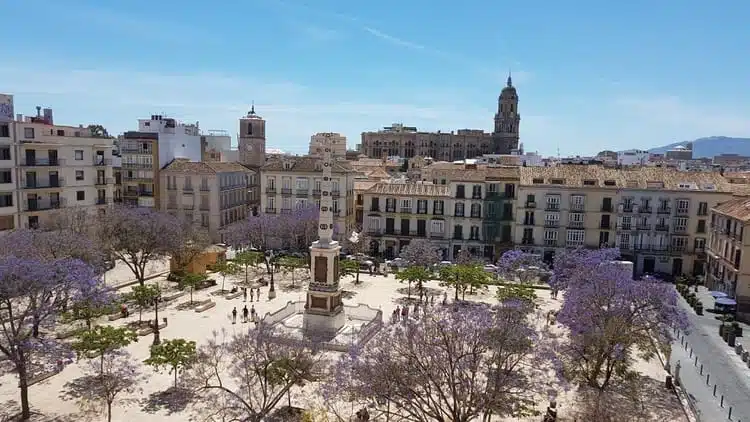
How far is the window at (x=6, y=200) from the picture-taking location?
1878 inches

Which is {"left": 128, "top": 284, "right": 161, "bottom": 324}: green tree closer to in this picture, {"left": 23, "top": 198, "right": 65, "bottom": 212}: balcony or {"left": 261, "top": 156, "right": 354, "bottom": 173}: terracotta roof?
{"left": 23, "top": 198, "right": 65, "bottom": 212}: balcony

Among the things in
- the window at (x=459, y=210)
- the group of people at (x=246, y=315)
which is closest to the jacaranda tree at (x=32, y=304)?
the group of people at (x=246, y=315)

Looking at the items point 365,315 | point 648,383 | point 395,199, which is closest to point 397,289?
point 365,315

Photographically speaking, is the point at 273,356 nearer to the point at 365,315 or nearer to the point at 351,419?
the point at 351,419

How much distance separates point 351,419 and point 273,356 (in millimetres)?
4013

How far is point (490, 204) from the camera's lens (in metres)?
56.4

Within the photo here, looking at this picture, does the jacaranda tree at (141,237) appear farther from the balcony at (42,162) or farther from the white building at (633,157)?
the white building at (633,157)

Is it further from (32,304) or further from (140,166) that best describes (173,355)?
(140,166)

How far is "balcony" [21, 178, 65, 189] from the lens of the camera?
49.6 m

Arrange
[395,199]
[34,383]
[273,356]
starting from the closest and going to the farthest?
1. [273,356]
2. [34,383]
3. [395,199]

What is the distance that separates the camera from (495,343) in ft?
65.3

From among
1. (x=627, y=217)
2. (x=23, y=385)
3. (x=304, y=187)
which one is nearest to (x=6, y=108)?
(x=304, y=187)

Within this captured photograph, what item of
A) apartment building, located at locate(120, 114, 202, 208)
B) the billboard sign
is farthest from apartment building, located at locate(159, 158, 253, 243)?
the billboard sign

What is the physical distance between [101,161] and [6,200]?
35.7 ft
